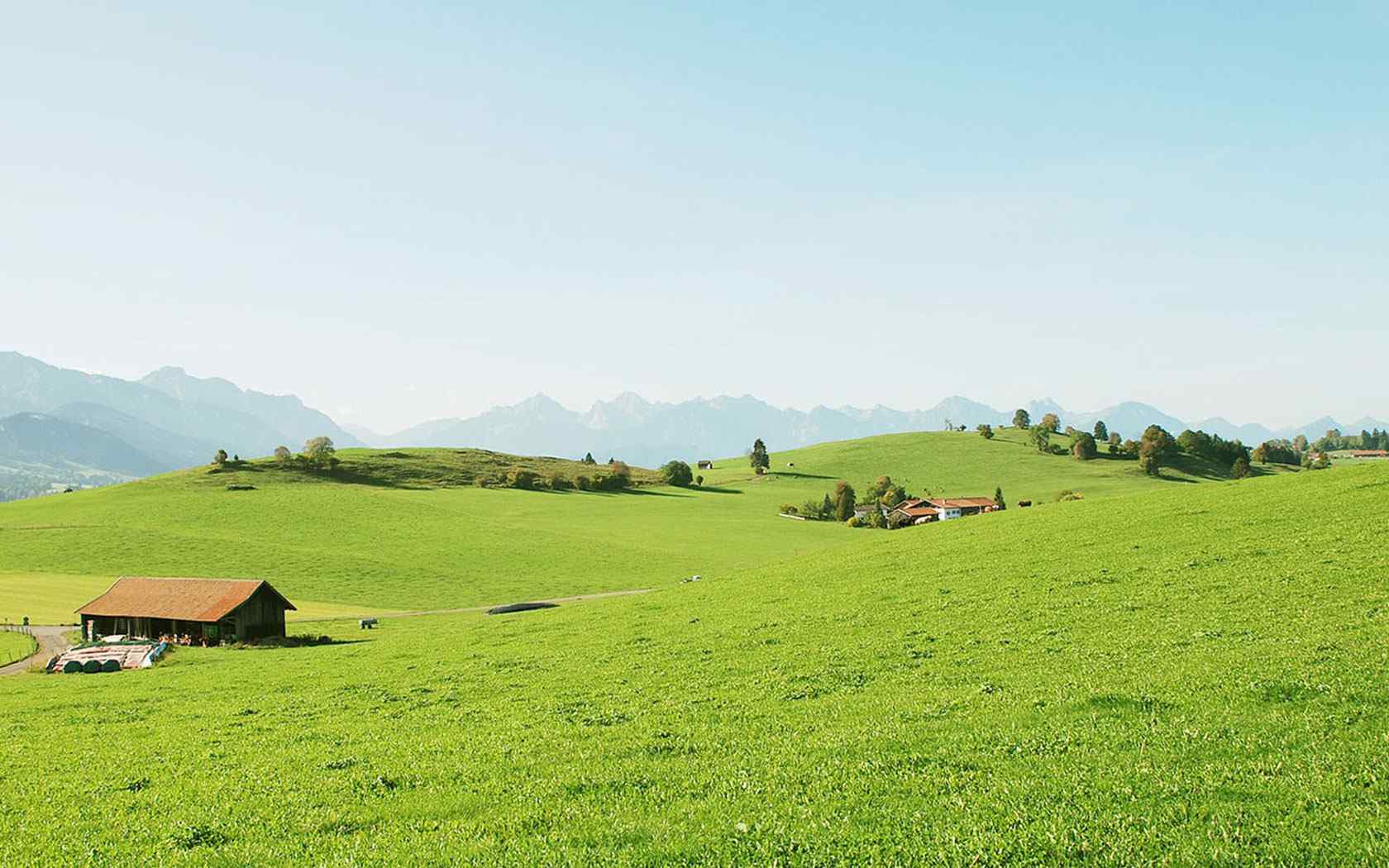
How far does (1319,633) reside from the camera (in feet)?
71.4

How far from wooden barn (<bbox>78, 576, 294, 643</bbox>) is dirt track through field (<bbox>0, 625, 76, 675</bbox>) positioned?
171 centimetres

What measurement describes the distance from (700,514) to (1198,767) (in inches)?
5506

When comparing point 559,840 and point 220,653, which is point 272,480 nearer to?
point 220,653

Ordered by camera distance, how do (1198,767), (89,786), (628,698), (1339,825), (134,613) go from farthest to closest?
(134,613) → (628,698) → (89,786) → (1198,767) → (1339,825)

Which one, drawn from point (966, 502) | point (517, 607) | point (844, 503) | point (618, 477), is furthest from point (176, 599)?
point (618, 477)

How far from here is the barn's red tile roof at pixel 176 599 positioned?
62.9m

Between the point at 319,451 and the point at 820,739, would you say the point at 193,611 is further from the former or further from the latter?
the point at 319,451

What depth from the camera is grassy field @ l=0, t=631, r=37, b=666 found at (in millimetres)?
51938

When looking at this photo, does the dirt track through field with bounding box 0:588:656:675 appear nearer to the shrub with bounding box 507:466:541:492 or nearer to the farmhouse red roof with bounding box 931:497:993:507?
the farmhouse red roof with bounding box 931:497:993:507

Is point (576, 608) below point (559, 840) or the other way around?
below

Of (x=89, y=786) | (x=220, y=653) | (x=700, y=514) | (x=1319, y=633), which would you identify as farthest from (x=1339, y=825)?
(x=700, y=514)

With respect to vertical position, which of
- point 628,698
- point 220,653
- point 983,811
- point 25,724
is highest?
point 983,811

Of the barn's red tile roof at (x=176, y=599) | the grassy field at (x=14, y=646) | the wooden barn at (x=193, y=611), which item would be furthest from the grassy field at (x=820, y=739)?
the barn's red tile roof at (x=176, y=599)

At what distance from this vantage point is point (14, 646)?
5612 centimetres
